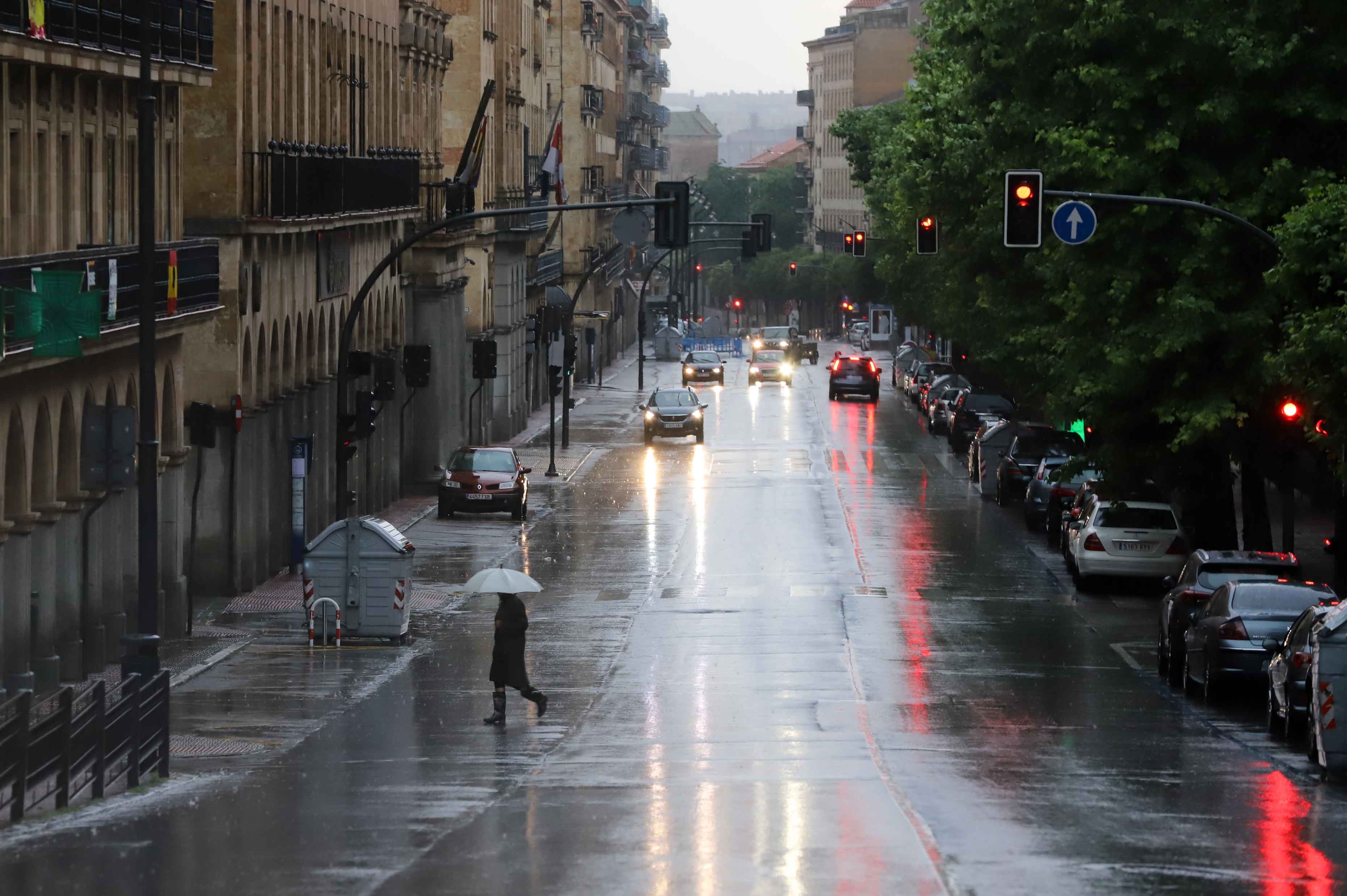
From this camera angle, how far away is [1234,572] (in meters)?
26.6

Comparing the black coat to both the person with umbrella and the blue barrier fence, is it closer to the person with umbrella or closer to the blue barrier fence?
the person with umbrella

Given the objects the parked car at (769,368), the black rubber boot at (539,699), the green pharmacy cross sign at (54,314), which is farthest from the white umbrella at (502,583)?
the parked car at (769,368)

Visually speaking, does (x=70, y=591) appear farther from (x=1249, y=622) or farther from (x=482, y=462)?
(x=482, y=462)

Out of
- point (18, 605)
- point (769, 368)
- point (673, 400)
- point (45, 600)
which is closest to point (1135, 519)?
point (45, 600)

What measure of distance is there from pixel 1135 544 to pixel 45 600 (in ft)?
57.3

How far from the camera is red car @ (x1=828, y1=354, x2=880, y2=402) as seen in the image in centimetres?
8925

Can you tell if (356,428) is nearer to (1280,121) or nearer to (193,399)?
(193,399)

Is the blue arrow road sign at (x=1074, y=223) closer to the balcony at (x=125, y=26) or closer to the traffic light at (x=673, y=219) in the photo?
the traffic light at (x=673, y=219)

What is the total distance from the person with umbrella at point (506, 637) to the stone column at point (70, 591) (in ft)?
19.9

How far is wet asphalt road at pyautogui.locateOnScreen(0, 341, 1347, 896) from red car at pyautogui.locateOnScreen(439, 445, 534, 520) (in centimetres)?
286

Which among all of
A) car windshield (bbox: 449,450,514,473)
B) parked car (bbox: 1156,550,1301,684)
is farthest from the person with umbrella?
car windshield (bbox: 449,450,514,473)

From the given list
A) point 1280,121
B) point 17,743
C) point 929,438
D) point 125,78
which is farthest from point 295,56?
point 929,438

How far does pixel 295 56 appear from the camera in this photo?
133 feet

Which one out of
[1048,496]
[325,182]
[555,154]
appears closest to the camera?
[325,182]
